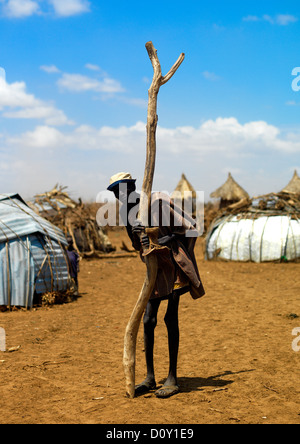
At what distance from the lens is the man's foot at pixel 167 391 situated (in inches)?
159

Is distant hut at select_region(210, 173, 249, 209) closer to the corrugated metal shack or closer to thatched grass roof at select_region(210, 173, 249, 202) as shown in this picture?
thatched grass roof at select_region(210, 173, 249, 202)

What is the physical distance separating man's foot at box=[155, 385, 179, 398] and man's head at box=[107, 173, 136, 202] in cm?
175

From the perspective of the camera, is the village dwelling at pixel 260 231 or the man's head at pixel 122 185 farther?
the village dwelling at pixel 260 231

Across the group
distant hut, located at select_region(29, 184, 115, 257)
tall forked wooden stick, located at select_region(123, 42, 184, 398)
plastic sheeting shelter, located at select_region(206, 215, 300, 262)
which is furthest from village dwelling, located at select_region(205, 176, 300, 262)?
tall forked wooden stick, located at select_region(123, 42, 184, 398)

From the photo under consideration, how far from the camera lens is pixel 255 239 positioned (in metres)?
15.5

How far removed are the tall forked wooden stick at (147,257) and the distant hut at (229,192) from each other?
23260 millimetres

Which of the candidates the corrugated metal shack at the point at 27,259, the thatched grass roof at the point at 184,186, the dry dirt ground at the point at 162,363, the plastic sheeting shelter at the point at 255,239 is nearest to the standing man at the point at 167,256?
the dry dirt ground at the point at 162,363

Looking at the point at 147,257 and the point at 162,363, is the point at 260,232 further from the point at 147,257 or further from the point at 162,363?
the point at 147,257

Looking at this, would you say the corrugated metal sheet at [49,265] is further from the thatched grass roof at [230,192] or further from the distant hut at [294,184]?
the distant hut at [294,184]

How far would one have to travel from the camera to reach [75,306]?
29.9ft

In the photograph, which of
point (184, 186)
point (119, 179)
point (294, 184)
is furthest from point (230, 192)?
point (119, 179)

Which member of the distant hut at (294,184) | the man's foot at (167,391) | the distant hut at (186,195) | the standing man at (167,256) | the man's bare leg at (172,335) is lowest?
the man's foot at (167,391)
